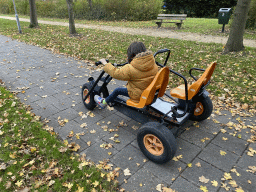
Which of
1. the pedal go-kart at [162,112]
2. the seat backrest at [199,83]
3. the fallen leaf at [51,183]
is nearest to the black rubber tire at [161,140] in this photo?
the pedal go-kart at [162,112]

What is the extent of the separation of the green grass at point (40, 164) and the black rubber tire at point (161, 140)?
66 centimetres

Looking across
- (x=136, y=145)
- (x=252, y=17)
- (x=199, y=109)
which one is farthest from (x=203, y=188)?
(x=252, y=17)

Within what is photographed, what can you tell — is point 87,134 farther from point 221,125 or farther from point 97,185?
point 221,125

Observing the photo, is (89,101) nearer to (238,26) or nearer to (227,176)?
(227,176)

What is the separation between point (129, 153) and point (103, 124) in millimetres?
952

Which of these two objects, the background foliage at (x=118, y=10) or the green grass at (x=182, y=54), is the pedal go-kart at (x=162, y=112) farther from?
the background foliage at (x=118, y=10)

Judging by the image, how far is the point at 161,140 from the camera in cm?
261

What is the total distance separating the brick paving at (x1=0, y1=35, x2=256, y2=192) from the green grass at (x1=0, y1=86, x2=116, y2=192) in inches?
9.4

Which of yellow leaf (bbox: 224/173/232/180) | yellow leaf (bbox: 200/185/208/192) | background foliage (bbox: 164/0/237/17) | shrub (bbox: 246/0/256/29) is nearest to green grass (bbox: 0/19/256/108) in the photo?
yellow leaf (bbox: 224/173/232/180)

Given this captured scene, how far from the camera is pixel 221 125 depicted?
12.2 feet

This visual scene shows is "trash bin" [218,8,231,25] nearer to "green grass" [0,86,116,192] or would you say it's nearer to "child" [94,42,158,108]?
"child" [94,42,158,108]

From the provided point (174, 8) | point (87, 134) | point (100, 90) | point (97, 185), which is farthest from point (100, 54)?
point (174, 8)

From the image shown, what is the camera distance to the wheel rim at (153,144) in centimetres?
274

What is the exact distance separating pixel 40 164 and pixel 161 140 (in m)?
1.81
